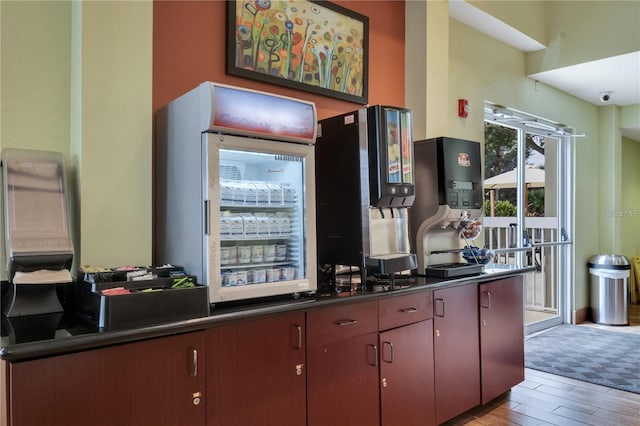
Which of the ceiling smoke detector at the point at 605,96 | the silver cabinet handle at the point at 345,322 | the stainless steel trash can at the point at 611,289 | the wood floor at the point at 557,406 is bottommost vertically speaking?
the wood floor at the point at 557,406

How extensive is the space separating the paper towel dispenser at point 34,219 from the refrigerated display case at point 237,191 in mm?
493

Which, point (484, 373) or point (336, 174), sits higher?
point (336, 174)

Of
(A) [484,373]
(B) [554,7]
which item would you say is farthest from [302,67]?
(B) [554,7]

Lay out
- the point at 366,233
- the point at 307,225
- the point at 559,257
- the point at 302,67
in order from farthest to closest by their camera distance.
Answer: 1. the point at 559,257
2. the point at 302,67
3. the point at 366,233
4. the point at 307,225

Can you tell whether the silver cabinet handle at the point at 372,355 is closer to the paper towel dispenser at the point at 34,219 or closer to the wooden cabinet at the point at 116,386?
the wooden cabinet at the point at 116,386

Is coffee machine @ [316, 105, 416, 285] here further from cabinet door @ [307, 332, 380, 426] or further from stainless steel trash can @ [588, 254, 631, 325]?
stainless steel trash can @ [588, 254, 631, 325]

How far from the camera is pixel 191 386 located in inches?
73.8

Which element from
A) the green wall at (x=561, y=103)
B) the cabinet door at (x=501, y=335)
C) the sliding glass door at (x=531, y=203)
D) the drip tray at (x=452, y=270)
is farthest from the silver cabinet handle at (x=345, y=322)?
the sliding glass door at (x=531, y=203)

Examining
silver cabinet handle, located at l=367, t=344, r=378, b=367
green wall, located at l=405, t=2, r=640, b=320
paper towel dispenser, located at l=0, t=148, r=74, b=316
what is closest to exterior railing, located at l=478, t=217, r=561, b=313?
green wall, located at l=405, t=2, r=640, b=320

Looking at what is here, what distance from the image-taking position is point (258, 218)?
7.84 feet

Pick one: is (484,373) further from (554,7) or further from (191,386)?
(554,7)

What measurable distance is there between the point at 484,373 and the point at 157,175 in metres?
2.53

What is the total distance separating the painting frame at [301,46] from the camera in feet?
9.45

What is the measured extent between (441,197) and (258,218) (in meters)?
1.50
